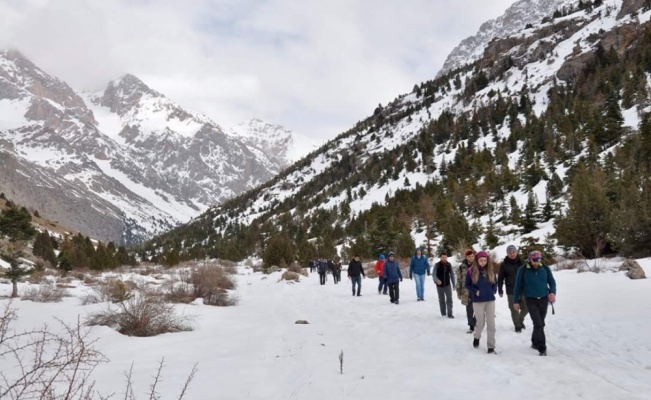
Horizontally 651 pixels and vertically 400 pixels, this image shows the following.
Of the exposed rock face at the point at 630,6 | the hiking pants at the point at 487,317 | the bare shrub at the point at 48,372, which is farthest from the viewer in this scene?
the exposed rock face at the point at 630,6

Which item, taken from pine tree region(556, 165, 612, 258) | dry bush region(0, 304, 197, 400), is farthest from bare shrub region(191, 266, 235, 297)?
pine tree region(556, 165, 612, 258)

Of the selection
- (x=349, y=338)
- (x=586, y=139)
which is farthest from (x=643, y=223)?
(x=586, y=139)

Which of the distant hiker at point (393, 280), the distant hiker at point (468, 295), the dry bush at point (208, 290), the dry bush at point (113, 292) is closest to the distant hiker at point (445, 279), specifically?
the distant hiker at point (468, 295)

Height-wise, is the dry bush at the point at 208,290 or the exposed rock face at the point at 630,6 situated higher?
the exposed rock face at the point at 630,6

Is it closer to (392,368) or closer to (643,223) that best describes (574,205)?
(643,223)

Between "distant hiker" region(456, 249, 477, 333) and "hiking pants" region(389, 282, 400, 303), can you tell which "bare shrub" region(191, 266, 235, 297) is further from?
"distant hiker" region(456, 249, 477, 333)

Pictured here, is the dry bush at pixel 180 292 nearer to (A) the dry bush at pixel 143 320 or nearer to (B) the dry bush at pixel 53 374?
(A) the dry bush at pixel 143 320

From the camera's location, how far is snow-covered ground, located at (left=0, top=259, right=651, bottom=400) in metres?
5.85

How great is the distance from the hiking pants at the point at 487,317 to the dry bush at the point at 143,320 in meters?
6.75

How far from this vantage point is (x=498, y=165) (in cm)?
7262

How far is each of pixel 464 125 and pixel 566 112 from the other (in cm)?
2829

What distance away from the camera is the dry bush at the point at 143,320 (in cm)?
1005

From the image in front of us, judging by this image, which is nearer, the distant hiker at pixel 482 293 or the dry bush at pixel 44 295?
the distant hiker at pixel 482 293

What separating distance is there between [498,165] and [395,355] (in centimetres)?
7055
